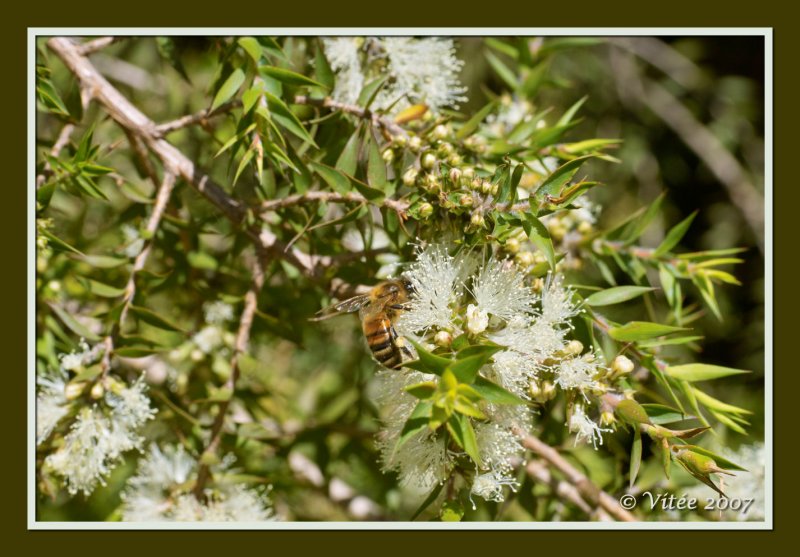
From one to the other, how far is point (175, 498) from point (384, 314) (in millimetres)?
1030

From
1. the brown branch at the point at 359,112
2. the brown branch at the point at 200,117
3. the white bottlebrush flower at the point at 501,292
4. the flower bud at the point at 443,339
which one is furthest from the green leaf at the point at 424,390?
the brown branch at the point at 200,117

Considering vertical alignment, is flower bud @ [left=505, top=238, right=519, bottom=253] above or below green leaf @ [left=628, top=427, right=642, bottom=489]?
above

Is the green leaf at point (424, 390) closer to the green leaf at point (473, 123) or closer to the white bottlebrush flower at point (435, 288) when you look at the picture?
the white bottlebrush flower at point (435, 288)

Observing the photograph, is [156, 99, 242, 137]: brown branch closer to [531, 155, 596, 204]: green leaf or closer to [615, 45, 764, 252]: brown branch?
[531, 155, 596, 204]: green leaf

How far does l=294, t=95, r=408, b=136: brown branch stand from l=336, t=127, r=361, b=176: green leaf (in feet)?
0.19

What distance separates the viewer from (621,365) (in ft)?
5.03

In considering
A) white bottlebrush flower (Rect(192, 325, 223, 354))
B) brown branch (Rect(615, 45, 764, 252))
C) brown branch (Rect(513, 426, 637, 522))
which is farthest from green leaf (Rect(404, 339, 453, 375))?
brown branch (Rect(615, 45, 764, 252))

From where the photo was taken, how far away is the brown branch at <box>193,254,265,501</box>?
2.00 m

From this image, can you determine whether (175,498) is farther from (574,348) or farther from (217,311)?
(574,348)

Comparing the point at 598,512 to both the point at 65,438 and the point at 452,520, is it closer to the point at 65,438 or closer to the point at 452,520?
the point at 452,520

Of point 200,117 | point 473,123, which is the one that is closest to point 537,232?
point 473,123

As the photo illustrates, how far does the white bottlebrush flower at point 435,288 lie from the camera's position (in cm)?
153

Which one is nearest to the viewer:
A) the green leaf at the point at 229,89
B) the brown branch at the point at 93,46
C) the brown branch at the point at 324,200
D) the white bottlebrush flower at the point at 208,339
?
the brown branch at the point at 324,200

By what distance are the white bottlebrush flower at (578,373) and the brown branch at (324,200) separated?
484 millimetres
